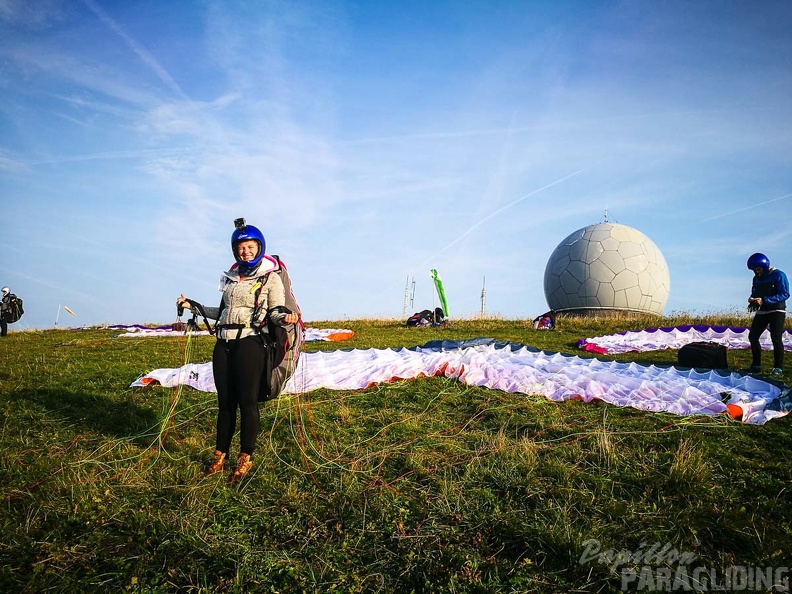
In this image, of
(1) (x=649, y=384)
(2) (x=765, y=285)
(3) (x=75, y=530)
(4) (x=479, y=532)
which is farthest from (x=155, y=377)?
(2) (x=765, y=285)

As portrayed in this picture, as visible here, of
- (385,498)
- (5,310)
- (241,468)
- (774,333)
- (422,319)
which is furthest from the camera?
(422,319)

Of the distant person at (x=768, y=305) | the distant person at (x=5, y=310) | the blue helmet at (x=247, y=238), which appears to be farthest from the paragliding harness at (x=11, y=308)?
the distant person at (x=768, y=305)

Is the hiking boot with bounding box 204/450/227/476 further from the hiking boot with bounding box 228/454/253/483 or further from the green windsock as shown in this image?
the green windsock

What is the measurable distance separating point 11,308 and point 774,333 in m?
25.6

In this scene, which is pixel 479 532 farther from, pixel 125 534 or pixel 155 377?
pixel 155 377

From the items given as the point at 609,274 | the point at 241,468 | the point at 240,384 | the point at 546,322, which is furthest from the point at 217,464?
the point at 609,274

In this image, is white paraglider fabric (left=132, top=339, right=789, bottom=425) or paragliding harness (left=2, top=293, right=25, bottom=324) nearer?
white paraglider fabric (left=132, top=339, right=789, bottom=425)

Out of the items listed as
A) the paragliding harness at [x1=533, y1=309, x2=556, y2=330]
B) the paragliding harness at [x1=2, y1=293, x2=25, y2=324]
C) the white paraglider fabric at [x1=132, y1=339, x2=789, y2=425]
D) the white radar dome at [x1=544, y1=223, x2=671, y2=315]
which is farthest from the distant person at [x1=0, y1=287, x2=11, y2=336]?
the white radar dome at [x1=544, y1=223, x2=671, y2=315]

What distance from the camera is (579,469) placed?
443cm

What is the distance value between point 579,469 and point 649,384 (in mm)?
3868

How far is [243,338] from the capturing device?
4684 millimetres

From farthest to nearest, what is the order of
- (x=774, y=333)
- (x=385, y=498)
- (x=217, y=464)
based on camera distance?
1. (x=774, y=333)
2. (x=217, y=464)
3. (x=385, y=498)

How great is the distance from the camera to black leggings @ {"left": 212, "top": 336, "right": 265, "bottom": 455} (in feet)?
15.1

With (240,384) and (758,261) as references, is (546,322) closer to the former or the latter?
(758,261)
